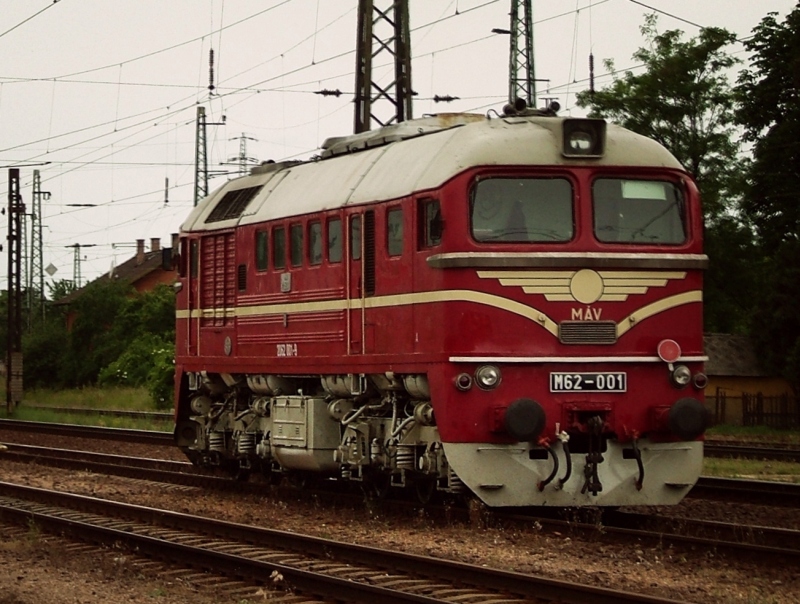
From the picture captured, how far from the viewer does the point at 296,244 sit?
1767cm

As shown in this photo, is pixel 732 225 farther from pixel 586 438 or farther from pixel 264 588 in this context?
pixel 264 588

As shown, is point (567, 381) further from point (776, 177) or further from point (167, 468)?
point (776, 177)

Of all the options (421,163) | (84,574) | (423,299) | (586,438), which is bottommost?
(84,574)

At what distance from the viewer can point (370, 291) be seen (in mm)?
15945

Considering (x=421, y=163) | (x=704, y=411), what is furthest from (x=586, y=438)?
(x=421, y=163)

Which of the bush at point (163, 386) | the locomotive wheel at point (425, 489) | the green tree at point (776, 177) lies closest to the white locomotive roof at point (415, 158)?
the locomotive wheel at point (425, 489)

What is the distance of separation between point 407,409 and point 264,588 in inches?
170

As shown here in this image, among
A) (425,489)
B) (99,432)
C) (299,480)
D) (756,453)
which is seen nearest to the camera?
(425,489)

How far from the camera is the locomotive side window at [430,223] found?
47.3 feet

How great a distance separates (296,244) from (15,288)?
34133mm

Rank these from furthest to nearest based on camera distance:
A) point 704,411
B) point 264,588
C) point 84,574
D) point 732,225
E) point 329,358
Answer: point 732,225 < point 329,358 < point 704,411 < point 84,574 < point 264,588

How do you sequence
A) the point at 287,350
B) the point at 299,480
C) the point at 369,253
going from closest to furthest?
the point at 369,253 → the point at 287,350 → the point at 299,480

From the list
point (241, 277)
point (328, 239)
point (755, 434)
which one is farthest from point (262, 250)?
point (755, 434)

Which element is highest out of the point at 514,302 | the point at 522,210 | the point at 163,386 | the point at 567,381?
the point at 522,210
